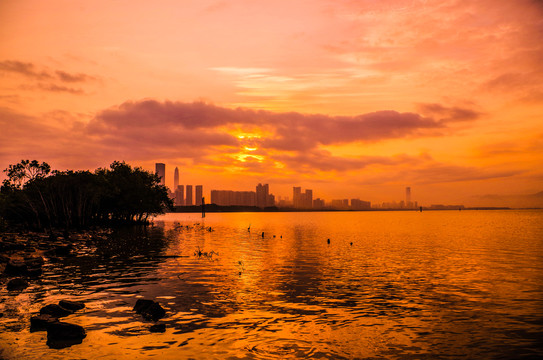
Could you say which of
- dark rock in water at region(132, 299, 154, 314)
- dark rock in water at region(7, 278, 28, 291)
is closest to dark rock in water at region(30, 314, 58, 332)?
dark rock in water at region(132, 299, 154, 314)

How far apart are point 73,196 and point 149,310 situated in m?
81.1

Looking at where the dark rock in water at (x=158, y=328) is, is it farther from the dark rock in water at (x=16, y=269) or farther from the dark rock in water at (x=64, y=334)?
the dark rock in water at (x=16, y=269)

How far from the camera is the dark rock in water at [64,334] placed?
56.1 ft

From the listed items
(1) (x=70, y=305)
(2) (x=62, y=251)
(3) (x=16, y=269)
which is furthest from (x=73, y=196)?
(1) (x=70, y=305)

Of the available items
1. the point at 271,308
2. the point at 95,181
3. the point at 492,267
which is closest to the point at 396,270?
the point at 492,267

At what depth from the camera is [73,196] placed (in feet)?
302

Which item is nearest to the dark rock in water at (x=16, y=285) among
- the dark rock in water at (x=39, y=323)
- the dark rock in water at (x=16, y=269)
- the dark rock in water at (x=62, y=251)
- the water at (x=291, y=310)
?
the water at (x=291, y=310)

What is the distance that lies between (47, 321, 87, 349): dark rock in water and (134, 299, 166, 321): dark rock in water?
3604 millimetres

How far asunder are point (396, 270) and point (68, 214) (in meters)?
74.9

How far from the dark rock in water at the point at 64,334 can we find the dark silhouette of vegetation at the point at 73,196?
58.8 metres

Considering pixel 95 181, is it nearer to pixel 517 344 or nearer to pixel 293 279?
pixel 293 279

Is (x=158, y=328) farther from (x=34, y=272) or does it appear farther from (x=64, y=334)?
(x=34, y=272)

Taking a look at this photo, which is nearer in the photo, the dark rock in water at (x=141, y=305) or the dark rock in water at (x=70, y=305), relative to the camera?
the dark rock in water at (x=70, y=305)

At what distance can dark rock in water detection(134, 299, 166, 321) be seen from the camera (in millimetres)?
20906
